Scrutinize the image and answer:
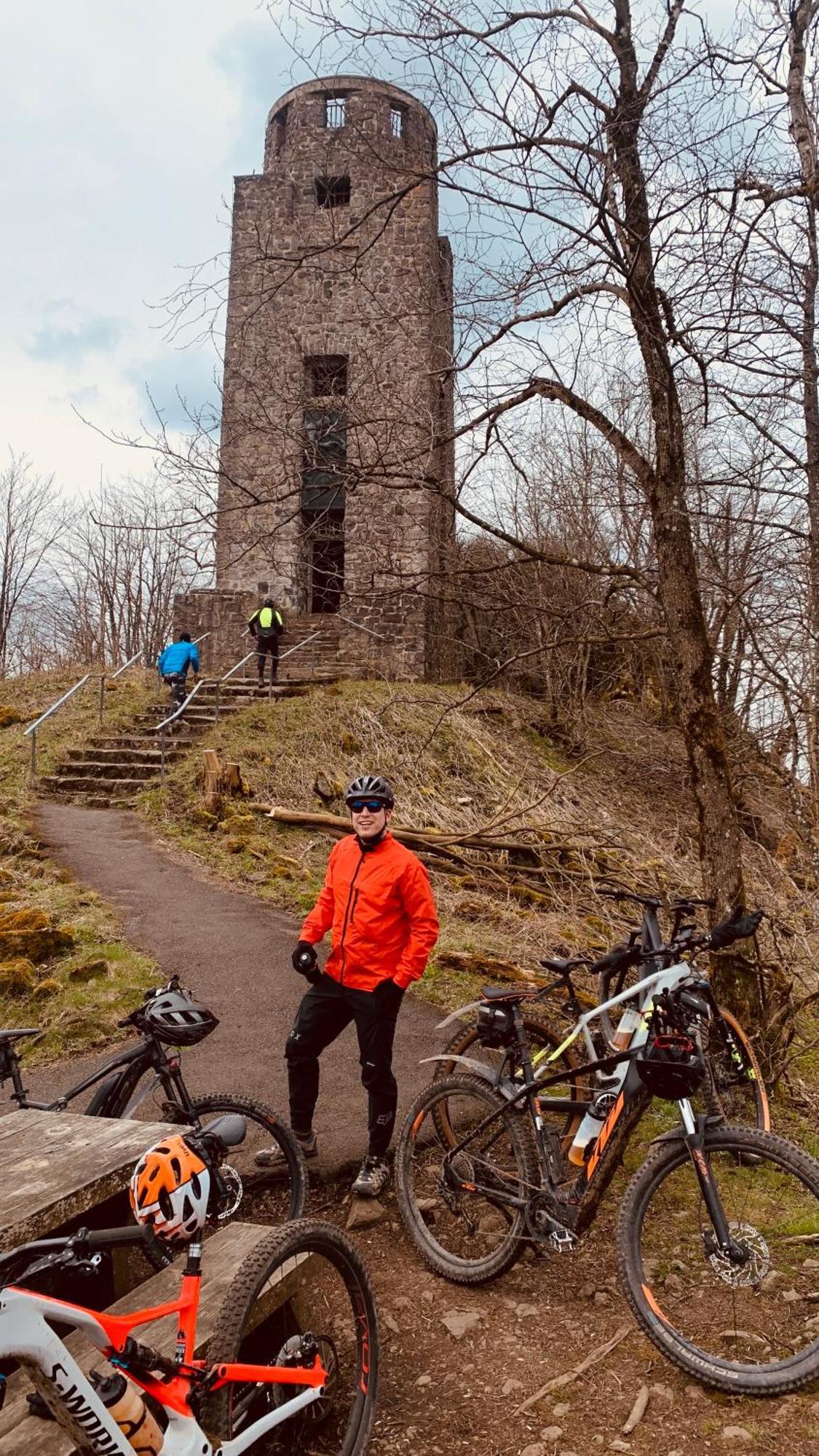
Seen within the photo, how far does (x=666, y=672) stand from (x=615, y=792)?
8.24ft

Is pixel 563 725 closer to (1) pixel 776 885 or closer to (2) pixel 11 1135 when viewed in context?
(1) pixel 776 885

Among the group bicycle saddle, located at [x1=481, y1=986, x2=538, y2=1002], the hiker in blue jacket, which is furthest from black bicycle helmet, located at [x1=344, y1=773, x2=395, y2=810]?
the hiker in blue jacket

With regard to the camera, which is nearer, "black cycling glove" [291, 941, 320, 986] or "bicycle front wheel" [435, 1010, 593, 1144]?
"bicycle front wheel" [435, 1010, 593, 1144]

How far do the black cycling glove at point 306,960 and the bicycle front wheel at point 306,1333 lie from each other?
1.53 metres

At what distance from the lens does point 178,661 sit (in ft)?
54.3

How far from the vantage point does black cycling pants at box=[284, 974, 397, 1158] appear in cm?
435

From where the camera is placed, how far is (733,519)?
5.19 m

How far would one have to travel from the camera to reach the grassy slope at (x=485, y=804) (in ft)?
25.8

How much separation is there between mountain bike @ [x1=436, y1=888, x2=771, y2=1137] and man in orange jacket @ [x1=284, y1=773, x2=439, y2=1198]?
0.32 meters

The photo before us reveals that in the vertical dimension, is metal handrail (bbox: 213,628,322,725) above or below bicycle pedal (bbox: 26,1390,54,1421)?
above

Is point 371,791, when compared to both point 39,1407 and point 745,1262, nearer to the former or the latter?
point 745,1262

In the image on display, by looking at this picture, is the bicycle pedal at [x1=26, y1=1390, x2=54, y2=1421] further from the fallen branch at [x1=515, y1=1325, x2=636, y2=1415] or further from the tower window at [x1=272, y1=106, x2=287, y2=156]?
the tower window at [x1=272, y1=106, x2=287, y2=156]

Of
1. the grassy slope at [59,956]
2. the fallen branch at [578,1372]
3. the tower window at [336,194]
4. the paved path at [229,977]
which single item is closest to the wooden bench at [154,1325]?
the fallen branch at [578,1372]

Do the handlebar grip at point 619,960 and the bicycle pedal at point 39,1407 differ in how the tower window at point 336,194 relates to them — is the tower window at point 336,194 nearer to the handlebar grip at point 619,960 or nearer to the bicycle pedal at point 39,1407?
the handlebar grip at point 619,960
